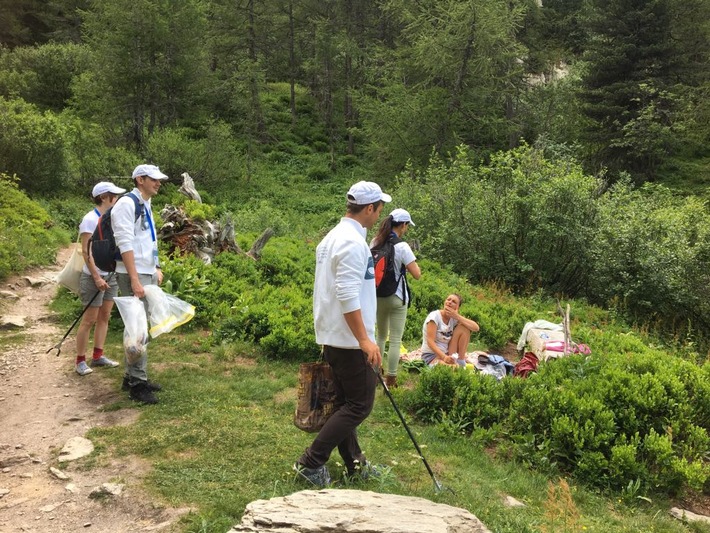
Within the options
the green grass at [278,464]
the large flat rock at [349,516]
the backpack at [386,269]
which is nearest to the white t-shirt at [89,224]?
the green grass at [278,464]

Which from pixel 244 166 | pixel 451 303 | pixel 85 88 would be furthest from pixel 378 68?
pixel 451 303

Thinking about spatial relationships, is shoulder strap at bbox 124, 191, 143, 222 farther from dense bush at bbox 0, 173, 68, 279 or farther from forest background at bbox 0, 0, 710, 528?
dense bush at bbox 0, 173, 68, 279

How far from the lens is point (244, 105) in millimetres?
27047

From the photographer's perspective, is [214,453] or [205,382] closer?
[214,453]

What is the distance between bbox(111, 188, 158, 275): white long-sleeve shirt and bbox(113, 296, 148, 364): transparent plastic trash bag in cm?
31

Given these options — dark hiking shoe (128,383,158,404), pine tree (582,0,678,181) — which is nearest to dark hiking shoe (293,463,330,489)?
dark hiking shoe (128,383,158,404)

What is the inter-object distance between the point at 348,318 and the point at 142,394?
115 inches

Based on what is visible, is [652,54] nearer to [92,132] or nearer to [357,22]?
[357,22]

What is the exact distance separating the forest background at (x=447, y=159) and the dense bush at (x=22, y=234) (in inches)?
3.1

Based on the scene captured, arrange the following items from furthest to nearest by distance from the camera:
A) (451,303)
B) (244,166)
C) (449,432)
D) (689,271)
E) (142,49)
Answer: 1. (244,166)
2. (142,49)
3. (689,271)
4. (451,303)
5. (449,432)

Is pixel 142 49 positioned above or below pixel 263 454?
above

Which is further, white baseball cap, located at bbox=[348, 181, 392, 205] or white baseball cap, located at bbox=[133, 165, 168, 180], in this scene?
white baseball cap, located at bbox=[133, 165, 168, 180]

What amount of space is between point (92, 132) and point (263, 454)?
1765 cm

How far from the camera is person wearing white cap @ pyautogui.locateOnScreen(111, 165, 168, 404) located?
4648mm
